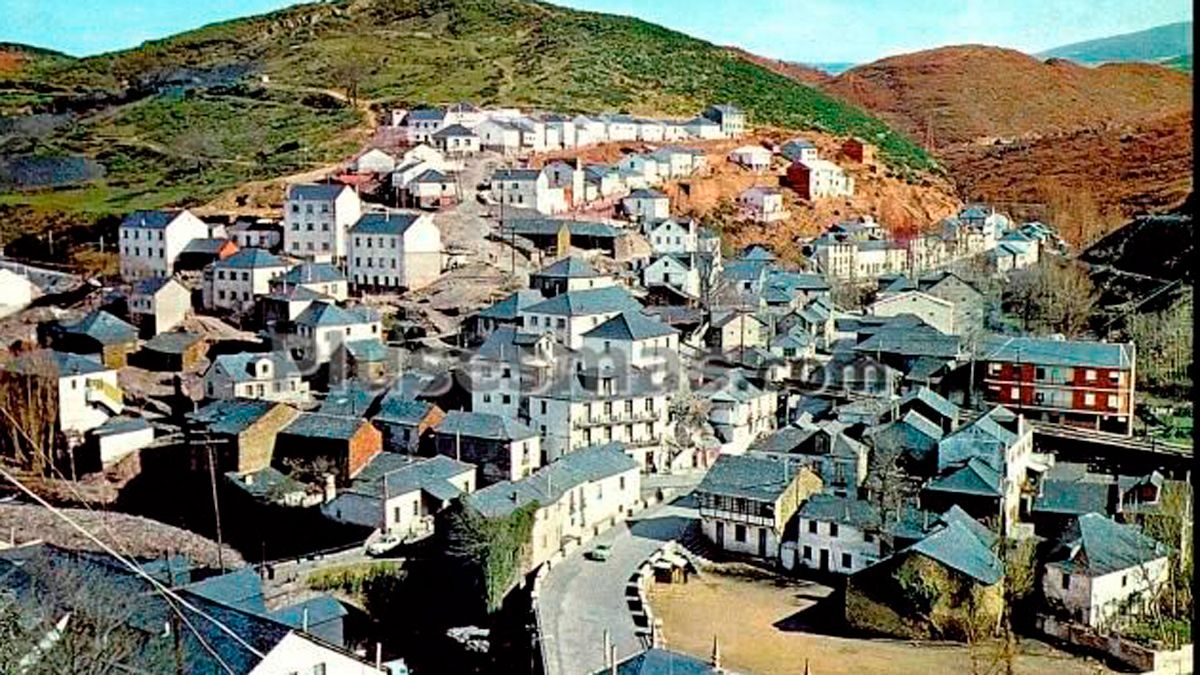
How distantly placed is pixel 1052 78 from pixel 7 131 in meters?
24.6

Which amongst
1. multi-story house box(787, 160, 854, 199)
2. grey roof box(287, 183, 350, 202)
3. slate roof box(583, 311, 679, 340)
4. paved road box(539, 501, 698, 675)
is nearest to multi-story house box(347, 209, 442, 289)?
grey roof box(287, 183, 350, 202)

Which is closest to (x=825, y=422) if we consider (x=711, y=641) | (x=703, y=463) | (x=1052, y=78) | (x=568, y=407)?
(x=703, y=463)

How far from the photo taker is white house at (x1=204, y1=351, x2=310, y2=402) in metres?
9.50

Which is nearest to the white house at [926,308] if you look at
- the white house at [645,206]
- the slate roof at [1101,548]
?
the white house at [645,206]

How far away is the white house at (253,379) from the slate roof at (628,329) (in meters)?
2.27

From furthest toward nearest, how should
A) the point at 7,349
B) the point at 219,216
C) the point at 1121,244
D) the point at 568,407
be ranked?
1. the point at 1121,244
2. the point at 219,216
3. the point at 7,349
4. the point at 568,407

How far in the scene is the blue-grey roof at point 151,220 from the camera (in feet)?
42.0

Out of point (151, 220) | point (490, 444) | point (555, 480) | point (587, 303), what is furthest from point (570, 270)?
point (151, 220)

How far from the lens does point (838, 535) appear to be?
716 cm

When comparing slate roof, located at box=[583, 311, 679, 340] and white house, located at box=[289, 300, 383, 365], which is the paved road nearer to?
slate roof, located at box=[583, 311, 679, 340]

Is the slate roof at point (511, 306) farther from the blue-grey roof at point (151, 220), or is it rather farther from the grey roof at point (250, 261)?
the blue-grey roof at point (151, 220)

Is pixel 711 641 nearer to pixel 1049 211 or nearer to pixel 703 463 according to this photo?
pixel 703 463

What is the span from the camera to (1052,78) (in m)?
32.6

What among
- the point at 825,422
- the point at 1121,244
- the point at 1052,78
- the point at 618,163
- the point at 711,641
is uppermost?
the point at 1052,78
